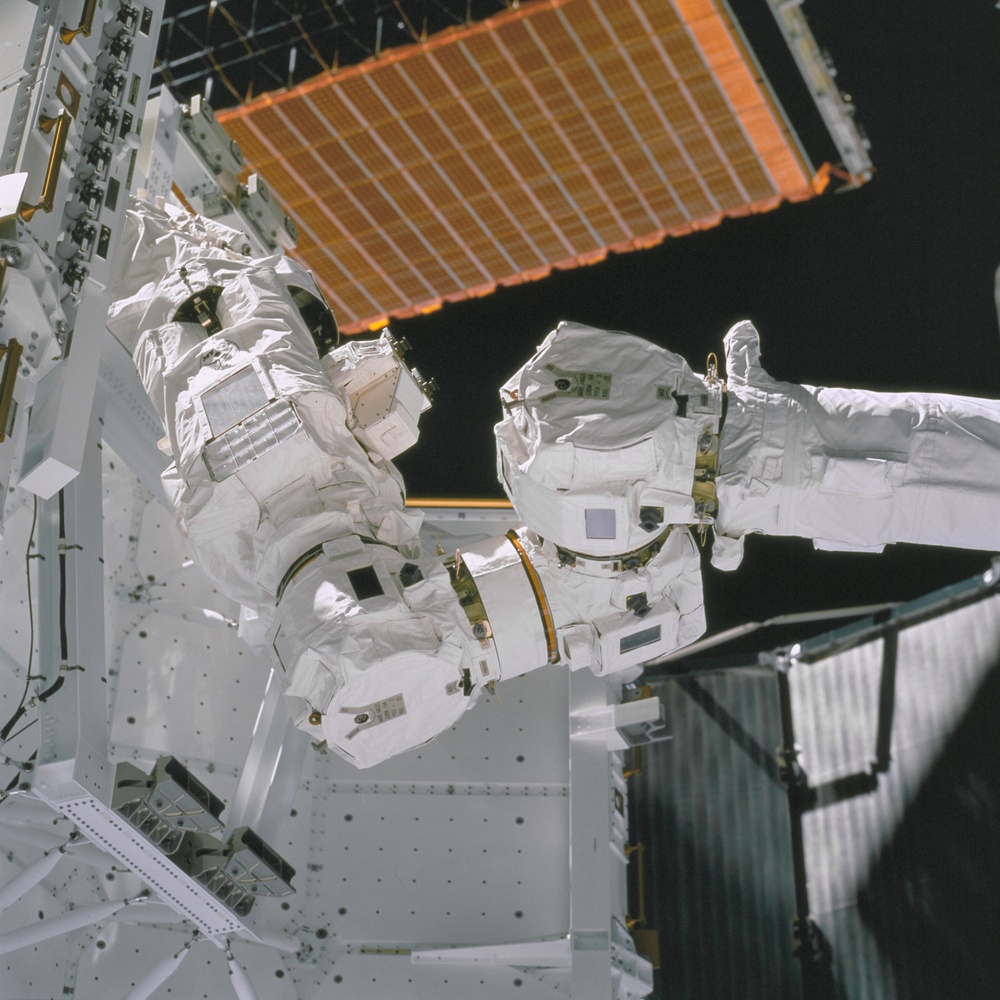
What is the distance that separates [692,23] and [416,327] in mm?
2691

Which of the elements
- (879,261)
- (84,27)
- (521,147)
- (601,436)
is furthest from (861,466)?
(521,147)

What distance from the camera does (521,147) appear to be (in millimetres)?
8195

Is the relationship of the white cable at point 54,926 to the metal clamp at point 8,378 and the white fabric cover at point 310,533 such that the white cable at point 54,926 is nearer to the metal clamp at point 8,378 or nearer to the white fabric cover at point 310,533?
the white fabric cover at point 310,533

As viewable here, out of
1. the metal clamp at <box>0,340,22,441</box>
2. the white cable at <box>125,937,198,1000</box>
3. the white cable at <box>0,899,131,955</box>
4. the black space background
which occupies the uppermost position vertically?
the metal clamp at <box>0,340,22,441</box>

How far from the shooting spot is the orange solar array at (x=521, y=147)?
305 inches

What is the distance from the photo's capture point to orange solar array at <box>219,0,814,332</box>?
7.75 meters

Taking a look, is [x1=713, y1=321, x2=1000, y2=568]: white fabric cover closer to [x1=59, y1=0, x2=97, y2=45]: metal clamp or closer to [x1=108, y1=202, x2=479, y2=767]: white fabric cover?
[x1=108, y1=202, x2=479, y2=767]: white fabric cover

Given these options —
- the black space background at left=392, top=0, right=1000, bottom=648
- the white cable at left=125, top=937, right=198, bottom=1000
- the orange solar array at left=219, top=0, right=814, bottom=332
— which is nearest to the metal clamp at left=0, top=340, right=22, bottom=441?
the white cable at left=125, top=937, right=198, bottom=1000

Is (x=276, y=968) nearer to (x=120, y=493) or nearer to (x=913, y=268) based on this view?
(x=120, y=493)

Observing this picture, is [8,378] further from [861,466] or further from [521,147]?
[521,147]

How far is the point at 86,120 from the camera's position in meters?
4.11

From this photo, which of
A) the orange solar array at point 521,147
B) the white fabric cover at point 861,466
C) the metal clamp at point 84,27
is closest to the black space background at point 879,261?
the orange solar array at point 521,147

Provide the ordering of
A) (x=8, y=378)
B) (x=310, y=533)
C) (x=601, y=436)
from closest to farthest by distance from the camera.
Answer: (x=8, y=378) < (x=601, y=436) < (x=310, y=533)

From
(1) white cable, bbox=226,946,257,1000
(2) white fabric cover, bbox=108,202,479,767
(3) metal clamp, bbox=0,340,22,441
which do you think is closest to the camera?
(3) metal clamp, bbox=0,340,22,441
